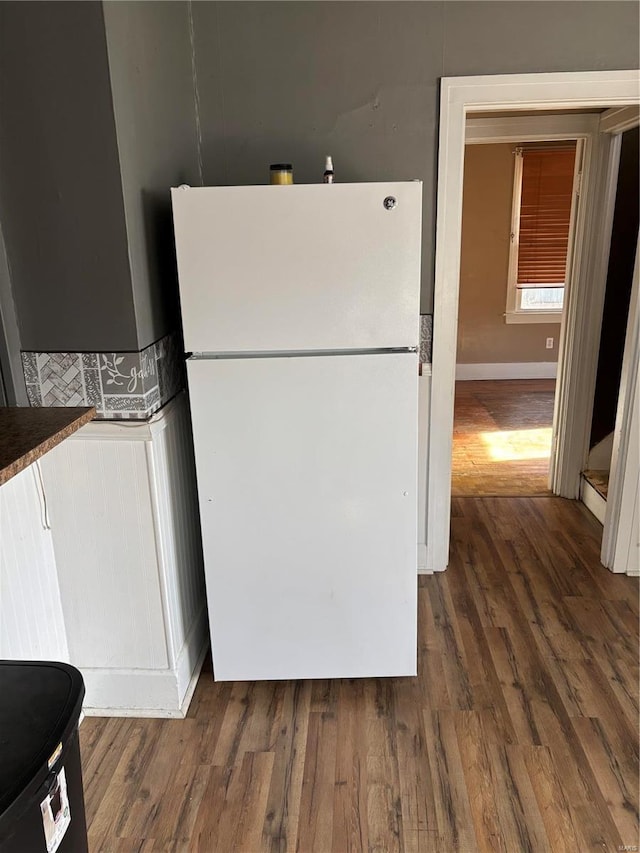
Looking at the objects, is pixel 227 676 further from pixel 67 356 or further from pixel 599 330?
pixel 599 330

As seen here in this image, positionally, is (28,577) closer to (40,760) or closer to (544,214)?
(40,760)

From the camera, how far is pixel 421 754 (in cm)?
180

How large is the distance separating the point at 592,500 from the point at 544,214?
140 inches

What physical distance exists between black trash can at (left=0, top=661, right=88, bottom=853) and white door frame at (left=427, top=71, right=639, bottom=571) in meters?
1.80

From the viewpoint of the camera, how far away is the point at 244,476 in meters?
Result: 1.84

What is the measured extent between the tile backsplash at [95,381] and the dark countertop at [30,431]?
400 mm

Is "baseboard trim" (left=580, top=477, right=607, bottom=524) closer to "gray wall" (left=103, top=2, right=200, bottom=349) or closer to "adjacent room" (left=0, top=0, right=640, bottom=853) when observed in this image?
"adjacent room" (left=0, top=0, right=640, bottom=853)

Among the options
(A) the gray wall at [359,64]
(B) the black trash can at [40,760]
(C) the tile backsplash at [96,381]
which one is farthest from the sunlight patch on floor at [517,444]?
(B) the black trash can at [40,760]

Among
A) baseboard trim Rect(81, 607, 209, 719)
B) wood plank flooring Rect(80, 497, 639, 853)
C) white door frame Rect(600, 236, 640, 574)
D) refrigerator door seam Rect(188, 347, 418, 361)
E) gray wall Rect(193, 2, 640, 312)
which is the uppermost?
gray wall Rect(193, 2, 640, 312)

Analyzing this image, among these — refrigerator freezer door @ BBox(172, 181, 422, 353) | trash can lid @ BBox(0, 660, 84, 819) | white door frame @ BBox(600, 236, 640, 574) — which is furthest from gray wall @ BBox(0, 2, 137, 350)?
white door frame @ BBox(600, 236, 640, 574)

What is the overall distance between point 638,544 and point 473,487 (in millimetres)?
1106

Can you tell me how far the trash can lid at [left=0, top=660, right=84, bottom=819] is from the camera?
895 mm

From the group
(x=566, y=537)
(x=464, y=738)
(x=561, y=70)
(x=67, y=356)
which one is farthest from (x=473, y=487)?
(x=67, y=356)

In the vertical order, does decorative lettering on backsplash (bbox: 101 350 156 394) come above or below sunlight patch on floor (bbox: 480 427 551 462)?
above
